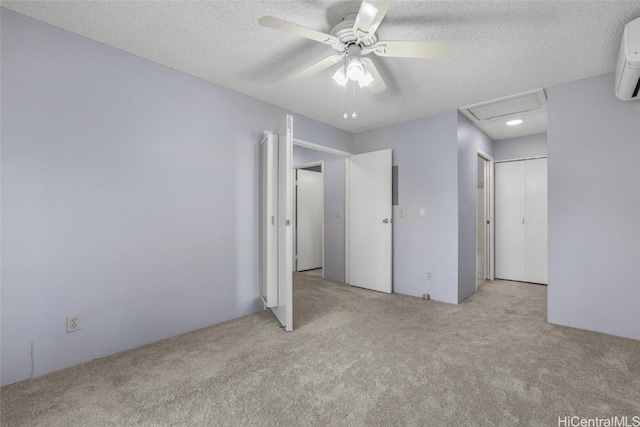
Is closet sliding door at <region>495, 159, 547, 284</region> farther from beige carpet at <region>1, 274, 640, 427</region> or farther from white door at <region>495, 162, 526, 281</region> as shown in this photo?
beige carpet at <region>1, 274, 640, 427</region>

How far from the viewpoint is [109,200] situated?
87.4 inches

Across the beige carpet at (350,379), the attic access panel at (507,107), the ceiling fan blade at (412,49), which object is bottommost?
the beige carpet at (350,379)

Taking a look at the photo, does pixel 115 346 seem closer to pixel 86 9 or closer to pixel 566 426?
pixel 86 9

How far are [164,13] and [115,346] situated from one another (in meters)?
2.40

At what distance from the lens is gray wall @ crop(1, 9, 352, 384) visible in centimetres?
188

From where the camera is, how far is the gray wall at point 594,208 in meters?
2.53

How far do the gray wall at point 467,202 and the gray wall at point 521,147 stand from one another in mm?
827

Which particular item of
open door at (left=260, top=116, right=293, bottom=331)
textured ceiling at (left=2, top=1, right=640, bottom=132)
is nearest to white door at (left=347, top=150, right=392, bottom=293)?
textured ceiling at (left=2, top=1, right=640, bottom=132)

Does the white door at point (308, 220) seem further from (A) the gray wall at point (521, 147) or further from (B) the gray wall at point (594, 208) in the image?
(B) the gray wall at point (594, 208)

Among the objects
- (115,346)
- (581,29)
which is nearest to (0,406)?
(115,346)

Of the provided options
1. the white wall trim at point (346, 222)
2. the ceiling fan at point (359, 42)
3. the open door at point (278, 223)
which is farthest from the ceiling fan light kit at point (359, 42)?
the white wall trim at point (346, 222)

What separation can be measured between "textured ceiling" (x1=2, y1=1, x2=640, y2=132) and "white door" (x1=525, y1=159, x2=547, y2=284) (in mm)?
2214

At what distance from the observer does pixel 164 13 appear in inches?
74.1

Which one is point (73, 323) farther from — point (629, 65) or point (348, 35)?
point (629, 65)
